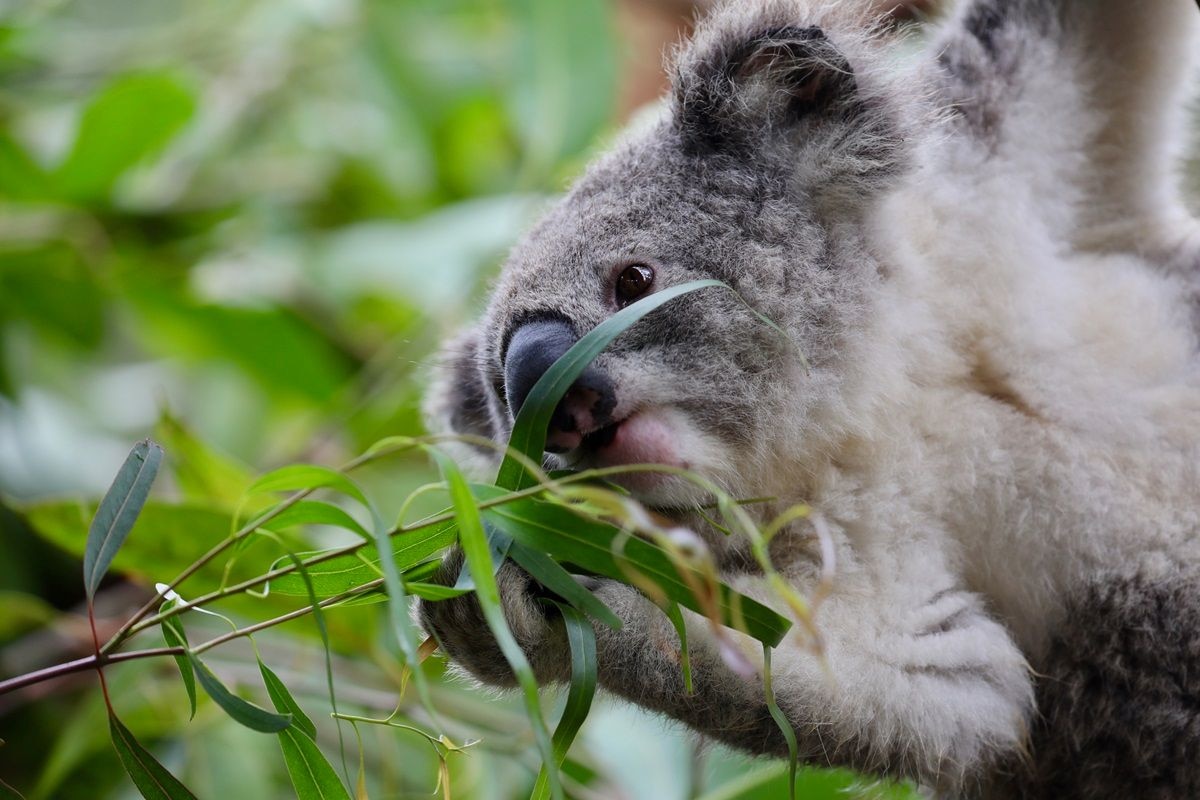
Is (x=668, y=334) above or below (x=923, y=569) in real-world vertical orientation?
above

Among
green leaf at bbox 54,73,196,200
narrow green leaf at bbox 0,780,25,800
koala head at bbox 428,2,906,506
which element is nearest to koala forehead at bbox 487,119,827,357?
koala head at bbox 428,2,906,506

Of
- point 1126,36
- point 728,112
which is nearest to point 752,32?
point 728,112

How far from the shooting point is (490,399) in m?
2.15

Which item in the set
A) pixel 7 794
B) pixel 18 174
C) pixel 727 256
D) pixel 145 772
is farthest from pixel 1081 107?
pixel 18 174

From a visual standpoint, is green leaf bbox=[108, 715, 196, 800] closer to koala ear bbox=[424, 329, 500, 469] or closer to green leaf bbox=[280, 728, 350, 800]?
green leaf bbox=[280, 728, 350, 800]

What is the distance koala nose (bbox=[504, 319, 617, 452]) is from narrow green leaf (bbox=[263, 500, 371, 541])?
1.16ft

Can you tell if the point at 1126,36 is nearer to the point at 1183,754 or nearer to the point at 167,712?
the point at 1183,754

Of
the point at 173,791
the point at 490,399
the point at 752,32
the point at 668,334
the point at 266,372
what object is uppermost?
the point at 752,32

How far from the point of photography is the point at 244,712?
1280 mm

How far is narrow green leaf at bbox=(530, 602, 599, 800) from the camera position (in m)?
1.38

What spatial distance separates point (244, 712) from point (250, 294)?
3149 millimetres

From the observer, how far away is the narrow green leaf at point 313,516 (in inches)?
51.8

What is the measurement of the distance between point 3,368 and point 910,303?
2.96 meters

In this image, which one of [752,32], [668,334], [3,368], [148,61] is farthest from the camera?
[148,61]
